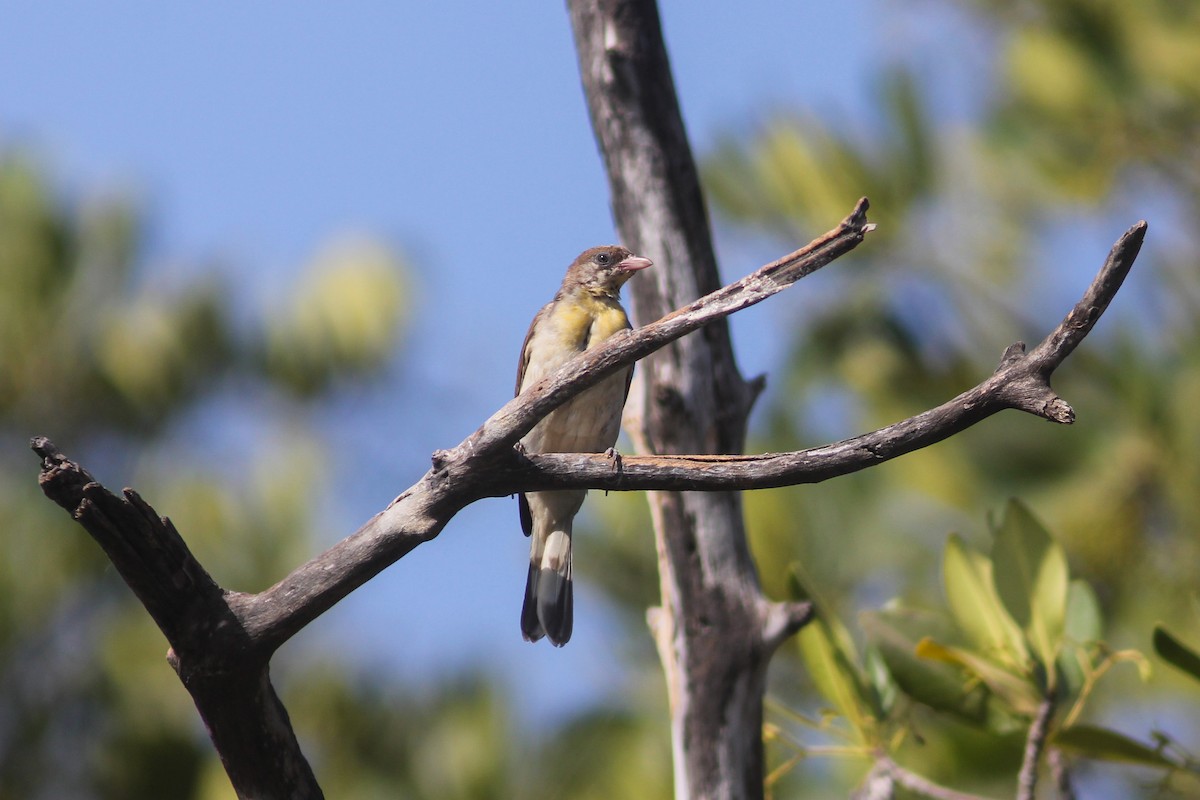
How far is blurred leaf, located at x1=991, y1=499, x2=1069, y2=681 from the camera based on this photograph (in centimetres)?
336

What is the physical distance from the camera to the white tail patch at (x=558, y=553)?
4.35 meters

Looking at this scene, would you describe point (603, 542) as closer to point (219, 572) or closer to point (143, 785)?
point (219, 572)

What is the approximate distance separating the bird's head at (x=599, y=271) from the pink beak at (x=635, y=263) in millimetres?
202

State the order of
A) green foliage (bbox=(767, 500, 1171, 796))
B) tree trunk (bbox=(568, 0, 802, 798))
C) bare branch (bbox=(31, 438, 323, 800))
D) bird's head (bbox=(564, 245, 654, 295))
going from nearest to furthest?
bare branch (bbox=(31, 438, 323, 800))
green foliage (bbox=(767, 500, 1171, 796))
tree trunk (bbox=(568, 0, 802, 798))
bird's head (bbox=(564, 245, 654, 295))

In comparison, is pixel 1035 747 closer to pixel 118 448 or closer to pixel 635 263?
pixel 635 263

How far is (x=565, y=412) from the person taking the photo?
4281 mm

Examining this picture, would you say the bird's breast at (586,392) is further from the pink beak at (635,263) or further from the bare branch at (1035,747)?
the bare branch at (1035,747)

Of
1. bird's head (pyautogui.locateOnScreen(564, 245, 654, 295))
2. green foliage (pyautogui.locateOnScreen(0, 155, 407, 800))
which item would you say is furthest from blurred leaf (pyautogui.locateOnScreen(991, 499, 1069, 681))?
green foliage (pyautogui.locateOnScreen(0, 155, 407, 800))

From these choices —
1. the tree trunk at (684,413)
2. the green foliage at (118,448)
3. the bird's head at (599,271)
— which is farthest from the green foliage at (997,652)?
the green foliage at (118,448)

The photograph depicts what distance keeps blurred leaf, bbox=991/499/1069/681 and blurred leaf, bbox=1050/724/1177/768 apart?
0.71ft

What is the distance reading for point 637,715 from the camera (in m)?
5.38

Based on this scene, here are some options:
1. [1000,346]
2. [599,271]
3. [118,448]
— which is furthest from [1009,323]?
[118,448]

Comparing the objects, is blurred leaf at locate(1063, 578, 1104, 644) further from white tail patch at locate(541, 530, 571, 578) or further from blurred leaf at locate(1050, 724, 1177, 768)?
white tail patch at locate(541, 530, 571, 578)

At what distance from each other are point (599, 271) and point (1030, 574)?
5.89 feet
